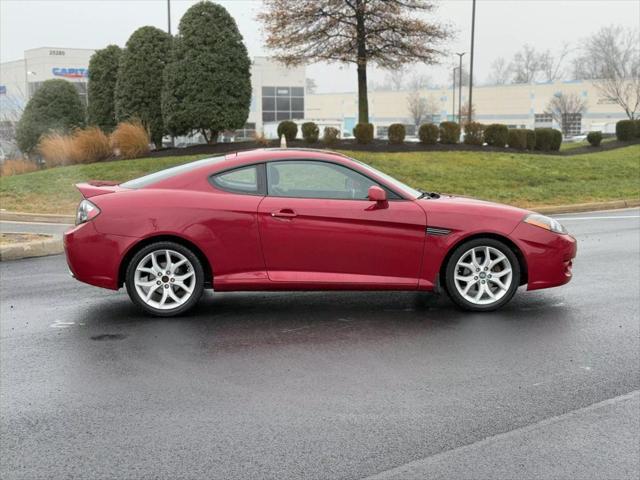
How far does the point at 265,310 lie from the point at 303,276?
0.67m

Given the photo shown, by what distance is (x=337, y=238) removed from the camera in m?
6.19

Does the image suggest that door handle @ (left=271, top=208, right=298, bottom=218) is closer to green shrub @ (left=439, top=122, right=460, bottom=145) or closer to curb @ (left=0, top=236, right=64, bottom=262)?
curb @ (left=0, top=236, right=64, bottom=262)

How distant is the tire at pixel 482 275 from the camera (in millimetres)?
6336

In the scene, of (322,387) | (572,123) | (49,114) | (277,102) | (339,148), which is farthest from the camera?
(572,123)

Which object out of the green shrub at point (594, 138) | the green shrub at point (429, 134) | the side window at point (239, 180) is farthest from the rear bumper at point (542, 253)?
the green shrub at point (594, 138)

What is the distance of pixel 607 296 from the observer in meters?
7.12

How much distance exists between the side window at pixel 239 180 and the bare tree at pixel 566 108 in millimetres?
81343

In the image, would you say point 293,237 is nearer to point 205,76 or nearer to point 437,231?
point 437,231

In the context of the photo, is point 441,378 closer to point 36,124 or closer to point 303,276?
point 303,276

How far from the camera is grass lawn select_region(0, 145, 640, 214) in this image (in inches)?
664

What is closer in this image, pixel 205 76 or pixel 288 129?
pixel 205 76

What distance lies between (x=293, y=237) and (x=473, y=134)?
19.6m

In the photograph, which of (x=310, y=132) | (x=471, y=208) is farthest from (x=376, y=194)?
(x=310, y=132)

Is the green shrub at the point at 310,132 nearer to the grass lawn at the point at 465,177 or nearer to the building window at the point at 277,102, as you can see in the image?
the grass lawn at the point at 465,177
